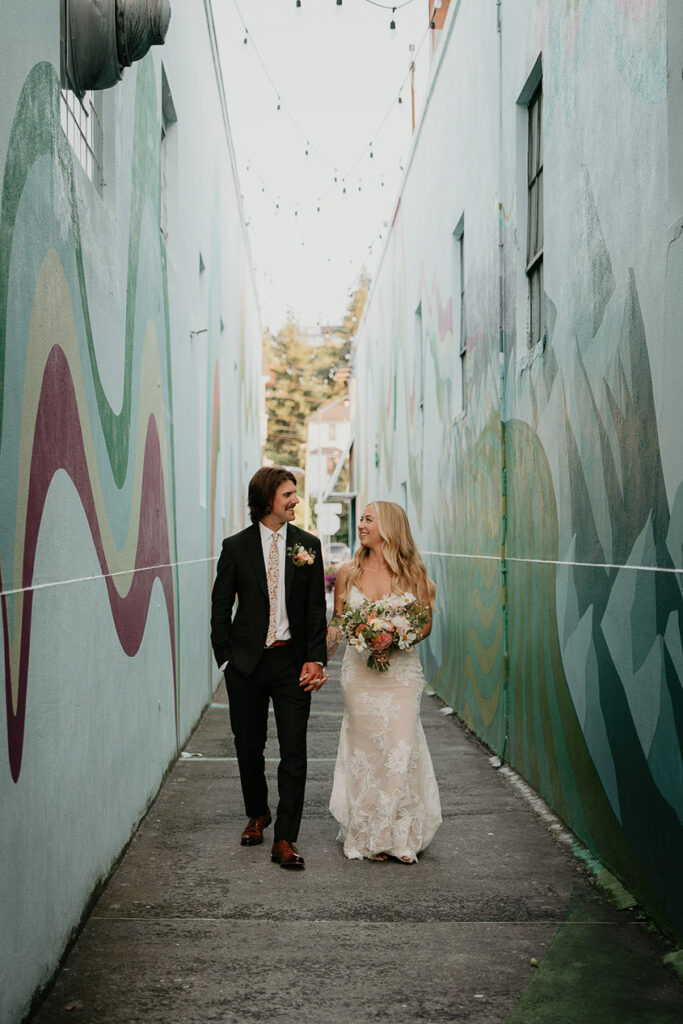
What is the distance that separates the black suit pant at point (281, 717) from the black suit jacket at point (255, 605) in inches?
3.5

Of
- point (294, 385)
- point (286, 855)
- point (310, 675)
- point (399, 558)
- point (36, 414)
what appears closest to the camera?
point (36, 414)

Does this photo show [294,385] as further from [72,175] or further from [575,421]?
→ [72,175]

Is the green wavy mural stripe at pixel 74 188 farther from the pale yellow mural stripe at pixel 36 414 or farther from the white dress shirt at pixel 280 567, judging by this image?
the white dress shirt at pixel 280 567

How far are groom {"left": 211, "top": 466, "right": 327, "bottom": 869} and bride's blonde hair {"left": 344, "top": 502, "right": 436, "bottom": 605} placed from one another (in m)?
0.42

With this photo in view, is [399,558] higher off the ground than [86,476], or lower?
lower

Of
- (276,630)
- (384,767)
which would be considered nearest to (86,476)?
(276,630)

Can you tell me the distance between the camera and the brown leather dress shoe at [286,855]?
633cm

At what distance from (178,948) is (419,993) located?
110 cm

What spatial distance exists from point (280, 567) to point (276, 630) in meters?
0.36

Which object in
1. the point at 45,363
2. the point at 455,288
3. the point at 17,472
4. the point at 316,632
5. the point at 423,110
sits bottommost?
the point at 316,632

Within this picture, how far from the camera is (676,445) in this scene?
A: 4.82m

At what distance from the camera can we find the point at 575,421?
6.85 metres

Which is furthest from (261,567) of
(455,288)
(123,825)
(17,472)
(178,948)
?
(455,288)

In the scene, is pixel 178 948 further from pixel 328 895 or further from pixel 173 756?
pixel 173 756
